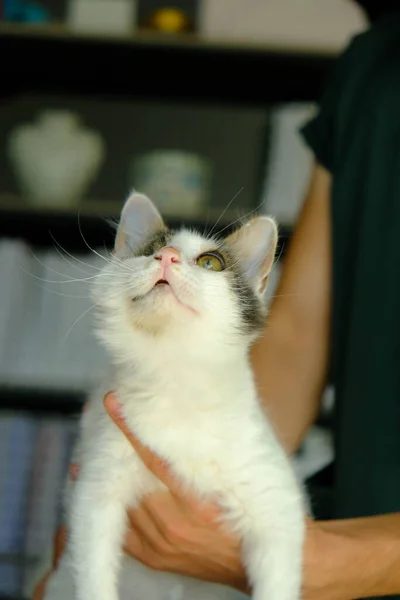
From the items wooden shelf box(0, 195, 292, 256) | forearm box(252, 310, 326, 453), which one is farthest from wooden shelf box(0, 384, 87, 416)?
forearm box(252, 310, 326, 453)

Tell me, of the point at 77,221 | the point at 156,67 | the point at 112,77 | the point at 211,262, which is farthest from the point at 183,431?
the point at 112,77

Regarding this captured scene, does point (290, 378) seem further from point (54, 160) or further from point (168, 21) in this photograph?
point (168, 21)

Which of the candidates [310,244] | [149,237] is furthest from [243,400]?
[310,244]

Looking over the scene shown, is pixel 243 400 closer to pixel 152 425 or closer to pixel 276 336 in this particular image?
pixel 152 425

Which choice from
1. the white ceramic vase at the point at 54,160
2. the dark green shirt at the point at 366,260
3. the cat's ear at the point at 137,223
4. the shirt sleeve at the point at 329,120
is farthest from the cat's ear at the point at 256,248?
the white ceramic vase at the point at 54,160

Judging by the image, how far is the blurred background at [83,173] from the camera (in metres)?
1.54

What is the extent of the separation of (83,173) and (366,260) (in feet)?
2.98

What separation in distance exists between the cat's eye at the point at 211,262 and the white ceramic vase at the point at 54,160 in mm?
871

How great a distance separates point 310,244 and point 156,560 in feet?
2.00

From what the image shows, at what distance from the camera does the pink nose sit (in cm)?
71

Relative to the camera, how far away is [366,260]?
1003 mm

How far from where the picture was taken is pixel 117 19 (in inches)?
64.9

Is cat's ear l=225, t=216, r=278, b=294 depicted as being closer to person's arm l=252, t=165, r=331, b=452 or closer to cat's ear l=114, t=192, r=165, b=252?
cat's ear l=114, t=192, r=165, b=252

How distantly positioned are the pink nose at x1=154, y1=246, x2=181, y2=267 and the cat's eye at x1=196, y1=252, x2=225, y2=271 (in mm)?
61
